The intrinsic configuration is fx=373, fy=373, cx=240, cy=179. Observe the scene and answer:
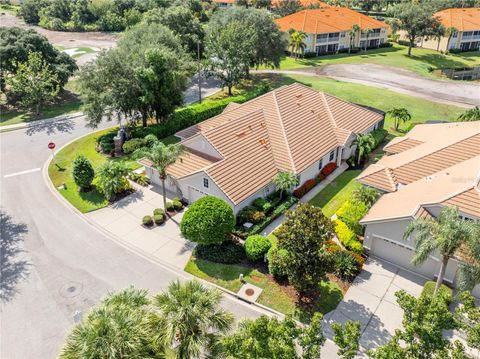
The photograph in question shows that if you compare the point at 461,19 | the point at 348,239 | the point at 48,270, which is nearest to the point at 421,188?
the point at 348,239

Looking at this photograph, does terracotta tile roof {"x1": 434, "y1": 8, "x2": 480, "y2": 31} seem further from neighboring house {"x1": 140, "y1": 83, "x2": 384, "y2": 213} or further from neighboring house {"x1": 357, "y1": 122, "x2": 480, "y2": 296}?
neighboring house {"x1": 357, "y1": 122, "x2": 480, "y2": 296}

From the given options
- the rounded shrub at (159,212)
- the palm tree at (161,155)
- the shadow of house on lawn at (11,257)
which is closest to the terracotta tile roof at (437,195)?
the palm tree at (161,155)

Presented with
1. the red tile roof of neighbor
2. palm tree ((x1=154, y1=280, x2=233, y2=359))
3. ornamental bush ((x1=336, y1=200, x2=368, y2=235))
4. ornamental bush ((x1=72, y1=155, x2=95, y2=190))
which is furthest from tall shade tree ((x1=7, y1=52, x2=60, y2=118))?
palm tree ((x1=154, y1=280, x2=233, y2=359))

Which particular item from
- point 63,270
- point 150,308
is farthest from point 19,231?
point 150,308

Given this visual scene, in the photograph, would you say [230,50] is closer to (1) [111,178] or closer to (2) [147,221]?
(1) [111,178]

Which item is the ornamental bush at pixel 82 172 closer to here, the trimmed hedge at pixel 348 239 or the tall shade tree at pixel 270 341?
the trimmed hedge at pixel 348 239

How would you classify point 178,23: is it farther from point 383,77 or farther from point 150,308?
point 150,308
